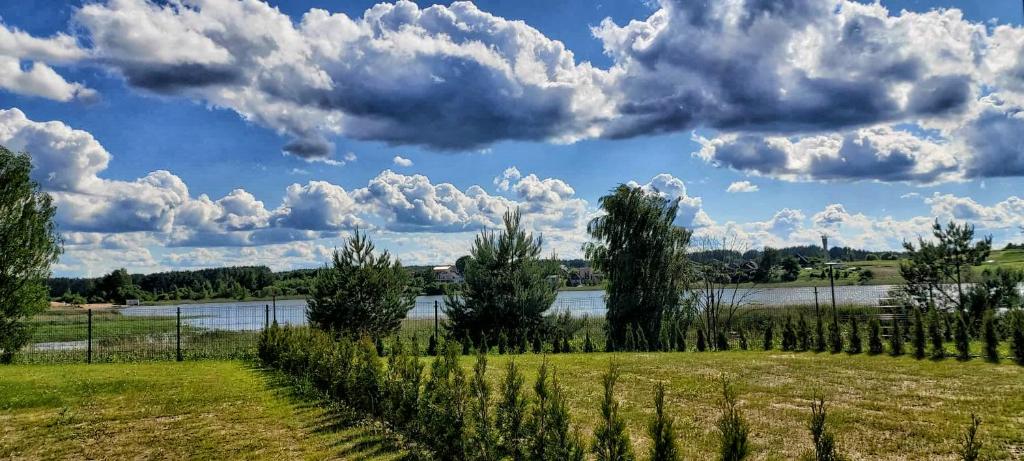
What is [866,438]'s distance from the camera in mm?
6641

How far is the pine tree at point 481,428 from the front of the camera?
5230mm

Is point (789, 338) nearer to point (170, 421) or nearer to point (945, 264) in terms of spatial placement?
point (945, 264)

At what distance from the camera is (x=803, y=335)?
1709 centimetres

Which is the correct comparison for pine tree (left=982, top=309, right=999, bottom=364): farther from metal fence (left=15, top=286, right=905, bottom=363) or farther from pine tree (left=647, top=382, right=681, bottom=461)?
pine tree (left=647, top=382, right=681, bottom=461)

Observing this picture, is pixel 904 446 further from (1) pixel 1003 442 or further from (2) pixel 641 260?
(2) pixel 641 260

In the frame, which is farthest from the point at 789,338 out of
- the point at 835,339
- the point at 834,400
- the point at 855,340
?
the point at 834,400

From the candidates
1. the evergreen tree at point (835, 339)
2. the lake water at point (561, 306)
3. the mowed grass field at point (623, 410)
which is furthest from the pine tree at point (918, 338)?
the lake water at point (561, 306)

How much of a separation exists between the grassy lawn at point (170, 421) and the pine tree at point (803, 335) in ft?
44.1

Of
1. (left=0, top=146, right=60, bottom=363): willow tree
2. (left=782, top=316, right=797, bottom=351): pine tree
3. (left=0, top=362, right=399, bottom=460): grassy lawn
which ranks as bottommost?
(left=782, top=316, right=797, bottom=351): pine tree

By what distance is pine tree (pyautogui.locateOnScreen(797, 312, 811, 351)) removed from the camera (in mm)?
17078

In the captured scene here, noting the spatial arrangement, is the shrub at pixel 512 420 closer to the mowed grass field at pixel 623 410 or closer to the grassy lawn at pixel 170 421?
the mowed grass field at pixel 623 410

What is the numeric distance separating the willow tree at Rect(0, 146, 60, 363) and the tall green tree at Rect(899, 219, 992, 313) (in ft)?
88.9

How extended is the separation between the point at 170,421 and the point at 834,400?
9472 mm

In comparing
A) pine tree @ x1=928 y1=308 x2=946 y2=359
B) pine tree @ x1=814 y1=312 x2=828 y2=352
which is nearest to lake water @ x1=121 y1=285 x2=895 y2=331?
pine tree @ x1=814 y1=312 x2=828 y2=352
